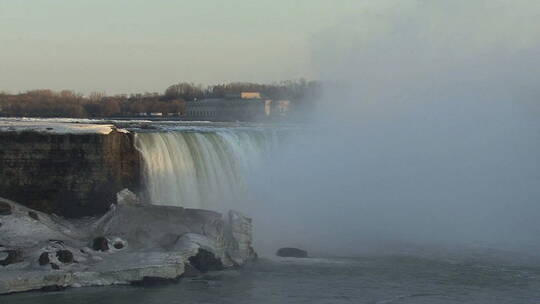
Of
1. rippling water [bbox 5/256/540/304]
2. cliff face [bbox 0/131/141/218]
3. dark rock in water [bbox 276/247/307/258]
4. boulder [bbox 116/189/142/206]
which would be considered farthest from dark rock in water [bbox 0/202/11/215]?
dark rock in water [bbox 276/247/307/258]

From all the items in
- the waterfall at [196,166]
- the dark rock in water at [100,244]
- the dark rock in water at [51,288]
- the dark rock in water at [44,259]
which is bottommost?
the dark rock in water at [51,288]

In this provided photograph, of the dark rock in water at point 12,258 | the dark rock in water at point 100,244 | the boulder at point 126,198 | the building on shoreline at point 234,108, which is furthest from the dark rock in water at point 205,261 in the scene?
the building on shoreline at point 234,108

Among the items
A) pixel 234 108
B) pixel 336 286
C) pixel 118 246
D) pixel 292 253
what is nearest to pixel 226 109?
pixel 234 108

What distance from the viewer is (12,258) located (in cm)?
2281

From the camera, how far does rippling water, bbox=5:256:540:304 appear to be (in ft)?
69.9

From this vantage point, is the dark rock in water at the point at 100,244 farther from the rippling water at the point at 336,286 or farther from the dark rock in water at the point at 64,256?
the rippling water at the point at 336,286

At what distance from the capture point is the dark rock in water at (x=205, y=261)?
24672 mm

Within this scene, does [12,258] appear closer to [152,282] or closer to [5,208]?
[5,208]

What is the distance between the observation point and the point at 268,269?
2505 centimetres

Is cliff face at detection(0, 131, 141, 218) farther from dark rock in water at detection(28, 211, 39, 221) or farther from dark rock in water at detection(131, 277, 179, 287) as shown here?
dark rock in water at detection(131, 277, 179, 287)

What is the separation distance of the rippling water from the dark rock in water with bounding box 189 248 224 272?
515 mm

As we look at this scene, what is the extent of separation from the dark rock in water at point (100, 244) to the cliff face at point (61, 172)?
11.9 ft

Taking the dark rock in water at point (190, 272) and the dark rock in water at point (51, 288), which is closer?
the dark rock in water at point (51, 288)

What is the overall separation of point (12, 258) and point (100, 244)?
2.67 metres
